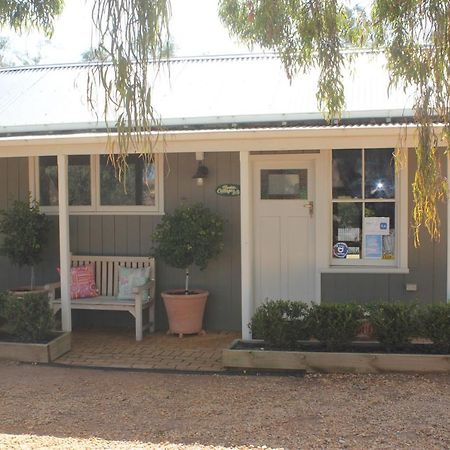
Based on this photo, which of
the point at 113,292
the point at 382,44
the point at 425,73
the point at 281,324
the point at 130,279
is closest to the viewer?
the point at 425,73

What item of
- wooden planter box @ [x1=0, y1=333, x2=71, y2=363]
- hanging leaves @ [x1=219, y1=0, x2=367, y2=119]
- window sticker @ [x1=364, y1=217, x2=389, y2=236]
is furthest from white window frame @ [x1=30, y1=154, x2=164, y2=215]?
hanging leaves @ [x1=219, y1=0, x2=367, y2=119]

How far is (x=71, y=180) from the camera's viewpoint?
28.4 feet

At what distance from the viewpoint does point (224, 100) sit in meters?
8.19

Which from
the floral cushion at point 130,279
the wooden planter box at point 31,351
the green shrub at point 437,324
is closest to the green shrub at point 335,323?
the green shrub at point 437,324

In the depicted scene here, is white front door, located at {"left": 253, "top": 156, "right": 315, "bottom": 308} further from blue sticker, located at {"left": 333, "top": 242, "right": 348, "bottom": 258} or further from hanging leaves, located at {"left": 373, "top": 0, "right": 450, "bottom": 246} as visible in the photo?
hanging leaves, located at {"left": 373, "top": 0, "right": 450, "bottom": 246}

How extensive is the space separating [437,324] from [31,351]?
4175 millimetres

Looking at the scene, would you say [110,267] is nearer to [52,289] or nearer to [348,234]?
[52,289]

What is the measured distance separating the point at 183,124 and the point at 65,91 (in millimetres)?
2628

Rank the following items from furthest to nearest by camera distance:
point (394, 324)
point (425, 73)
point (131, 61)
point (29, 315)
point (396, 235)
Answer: point (396, 235)
point (29, 315)
point (394, 324)
point (425, 73)
point (131, 61)

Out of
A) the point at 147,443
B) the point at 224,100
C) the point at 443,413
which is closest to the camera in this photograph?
the point at 147,443

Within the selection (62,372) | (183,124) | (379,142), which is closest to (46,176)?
(183,124)

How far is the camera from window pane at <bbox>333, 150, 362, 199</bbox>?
776cm

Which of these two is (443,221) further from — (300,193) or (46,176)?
(46,176)

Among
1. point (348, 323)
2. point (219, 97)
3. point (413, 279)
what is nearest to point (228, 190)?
point (219, 97)
